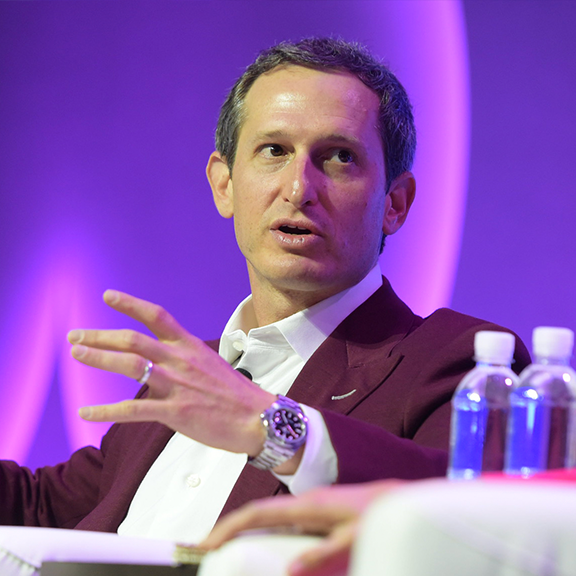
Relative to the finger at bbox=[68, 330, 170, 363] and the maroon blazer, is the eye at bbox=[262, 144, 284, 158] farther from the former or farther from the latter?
the finger at bbox=[68, 330, 170, 363]

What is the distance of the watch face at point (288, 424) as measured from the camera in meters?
1.19

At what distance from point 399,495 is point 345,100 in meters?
1.53

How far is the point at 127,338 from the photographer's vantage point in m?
1.15

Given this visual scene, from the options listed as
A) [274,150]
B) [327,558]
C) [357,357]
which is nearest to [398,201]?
[274,150]

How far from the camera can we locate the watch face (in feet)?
3.91

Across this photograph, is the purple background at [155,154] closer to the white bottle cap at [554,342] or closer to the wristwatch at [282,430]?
the wristwatch at [282,430]

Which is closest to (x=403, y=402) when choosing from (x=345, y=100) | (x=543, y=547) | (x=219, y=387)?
(x=219, y=387)

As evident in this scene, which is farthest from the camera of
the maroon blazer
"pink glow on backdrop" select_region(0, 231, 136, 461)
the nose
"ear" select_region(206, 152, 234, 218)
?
"pink glow on backdrop" select_region(0, 231, 136, 461)

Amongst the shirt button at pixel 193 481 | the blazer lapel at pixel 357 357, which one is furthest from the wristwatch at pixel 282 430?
the shirt button at pixel 193 481

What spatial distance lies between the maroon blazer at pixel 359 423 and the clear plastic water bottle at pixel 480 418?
0.12m

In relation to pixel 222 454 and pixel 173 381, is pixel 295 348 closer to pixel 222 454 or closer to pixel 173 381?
pixel 222 454

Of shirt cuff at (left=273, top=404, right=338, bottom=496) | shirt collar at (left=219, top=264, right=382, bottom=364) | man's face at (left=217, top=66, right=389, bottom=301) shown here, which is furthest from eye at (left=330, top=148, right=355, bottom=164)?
shirt cuff at (left=273, top=404, right=338, bottom=496)

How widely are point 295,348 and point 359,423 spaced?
1.97 feet

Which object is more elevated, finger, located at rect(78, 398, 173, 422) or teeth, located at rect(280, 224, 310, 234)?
teeth, located at rect(280, 224, 310, 234)
